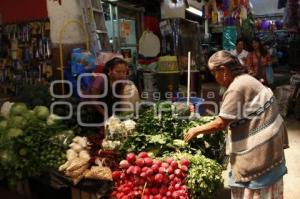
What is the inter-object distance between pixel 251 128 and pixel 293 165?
273 centimetres

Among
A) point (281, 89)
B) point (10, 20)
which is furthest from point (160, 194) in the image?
point (281, 89)

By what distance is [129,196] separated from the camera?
2.82 m

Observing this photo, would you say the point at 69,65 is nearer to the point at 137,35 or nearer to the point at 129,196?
the point at 129,196

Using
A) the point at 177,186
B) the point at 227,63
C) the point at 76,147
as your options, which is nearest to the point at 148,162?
the point at 177,186

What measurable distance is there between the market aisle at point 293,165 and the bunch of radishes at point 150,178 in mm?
1796

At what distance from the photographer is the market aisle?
13.5 feet

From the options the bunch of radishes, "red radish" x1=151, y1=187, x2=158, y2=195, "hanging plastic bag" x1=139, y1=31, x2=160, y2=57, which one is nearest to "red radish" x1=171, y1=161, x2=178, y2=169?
the bunch of radishes

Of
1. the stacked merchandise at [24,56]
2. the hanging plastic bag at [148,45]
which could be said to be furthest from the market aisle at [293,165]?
the stacked merchandise at [24,56]

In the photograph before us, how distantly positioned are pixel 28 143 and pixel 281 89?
6204 mm

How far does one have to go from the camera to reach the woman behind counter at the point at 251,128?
259cm

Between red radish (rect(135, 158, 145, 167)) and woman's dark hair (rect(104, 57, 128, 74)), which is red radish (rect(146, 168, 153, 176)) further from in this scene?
woman's dark hair (rect(104, 57, 128, 74))

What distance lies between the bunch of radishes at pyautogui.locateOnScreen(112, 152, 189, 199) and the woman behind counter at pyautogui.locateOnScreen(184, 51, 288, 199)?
1.43 ft

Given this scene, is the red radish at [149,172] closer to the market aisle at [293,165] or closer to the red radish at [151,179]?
the red radish at [151,179]

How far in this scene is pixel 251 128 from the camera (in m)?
2.63
